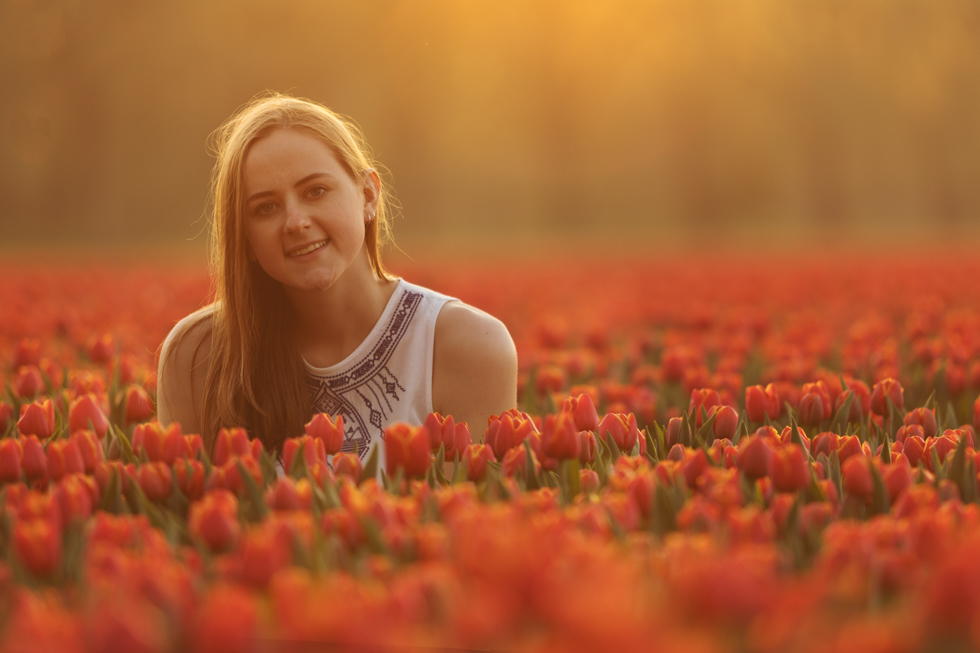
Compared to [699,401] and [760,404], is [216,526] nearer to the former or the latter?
[699,401]

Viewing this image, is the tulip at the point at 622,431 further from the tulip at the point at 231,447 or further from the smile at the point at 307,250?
the smile at the point at 307,250

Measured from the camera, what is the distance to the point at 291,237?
2.96 m

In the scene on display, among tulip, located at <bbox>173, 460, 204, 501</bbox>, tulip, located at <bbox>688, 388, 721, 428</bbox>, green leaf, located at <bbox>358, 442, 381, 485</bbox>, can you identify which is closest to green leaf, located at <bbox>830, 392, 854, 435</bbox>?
tulip, located at <bbox>688, 388, 721, 428</bbox>

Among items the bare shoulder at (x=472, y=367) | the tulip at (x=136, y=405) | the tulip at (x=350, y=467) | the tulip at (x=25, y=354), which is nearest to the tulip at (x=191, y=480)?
the tulip at (x=350, y=467)

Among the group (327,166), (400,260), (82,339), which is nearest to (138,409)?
(327,166)

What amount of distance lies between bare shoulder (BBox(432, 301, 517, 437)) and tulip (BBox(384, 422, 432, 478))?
3.56 feet

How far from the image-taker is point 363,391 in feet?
10.6

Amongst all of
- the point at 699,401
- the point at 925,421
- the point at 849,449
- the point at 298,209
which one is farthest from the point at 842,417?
the point at 298,209

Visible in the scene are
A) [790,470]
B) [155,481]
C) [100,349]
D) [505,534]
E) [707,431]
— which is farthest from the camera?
[100,349]

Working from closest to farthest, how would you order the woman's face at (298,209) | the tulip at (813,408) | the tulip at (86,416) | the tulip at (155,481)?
the tulip at (155,481) → the tulip at (86,416) → the tulip at (813,408) → the woman's face at (298,209)

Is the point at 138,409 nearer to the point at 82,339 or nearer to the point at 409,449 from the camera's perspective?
the point at 409,449

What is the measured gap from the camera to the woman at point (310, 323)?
9.80 feet

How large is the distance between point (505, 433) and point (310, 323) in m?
1.40

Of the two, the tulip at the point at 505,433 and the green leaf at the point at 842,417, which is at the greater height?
the tulip at the point at 505,433
